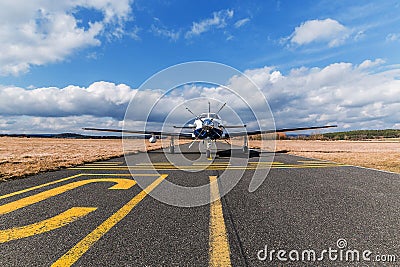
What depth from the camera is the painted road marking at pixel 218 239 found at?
8.98ft

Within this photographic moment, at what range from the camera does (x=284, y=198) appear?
568cm

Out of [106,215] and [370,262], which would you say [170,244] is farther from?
[370,262]

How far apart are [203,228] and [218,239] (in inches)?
19.0

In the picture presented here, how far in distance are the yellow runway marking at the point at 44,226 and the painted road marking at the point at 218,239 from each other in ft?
8.04

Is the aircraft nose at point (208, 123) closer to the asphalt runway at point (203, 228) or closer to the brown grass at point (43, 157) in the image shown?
the brown grass at point (43, 157)

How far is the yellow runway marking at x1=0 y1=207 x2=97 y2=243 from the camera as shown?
3.51 m

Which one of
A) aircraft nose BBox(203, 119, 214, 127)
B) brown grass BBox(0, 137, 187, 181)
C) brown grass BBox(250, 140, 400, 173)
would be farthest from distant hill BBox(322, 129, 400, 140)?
brown grass BBox(0, 137, 187, 181)

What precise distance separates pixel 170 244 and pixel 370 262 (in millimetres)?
2434

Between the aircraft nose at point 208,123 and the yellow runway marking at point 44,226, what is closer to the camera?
the yellow runway marking at point 44,226

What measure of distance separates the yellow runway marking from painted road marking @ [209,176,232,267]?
2.45 meters

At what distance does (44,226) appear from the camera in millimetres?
3875

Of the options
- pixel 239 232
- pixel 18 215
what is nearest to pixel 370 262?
pixel 239 232

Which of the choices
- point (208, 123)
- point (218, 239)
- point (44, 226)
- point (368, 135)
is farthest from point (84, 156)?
point (368, 135)

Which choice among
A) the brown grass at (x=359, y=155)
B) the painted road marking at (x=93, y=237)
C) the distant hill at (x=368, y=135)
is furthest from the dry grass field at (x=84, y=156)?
the distant hill at (x=368, y=135)
